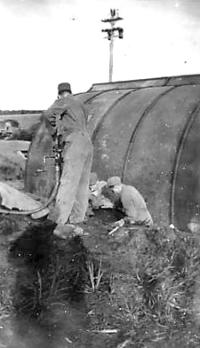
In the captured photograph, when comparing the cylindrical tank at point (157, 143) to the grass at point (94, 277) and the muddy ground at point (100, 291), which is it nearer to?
the muddy ground at point (100, 291)

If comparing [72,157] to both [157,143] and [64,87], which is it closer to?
[64,87]

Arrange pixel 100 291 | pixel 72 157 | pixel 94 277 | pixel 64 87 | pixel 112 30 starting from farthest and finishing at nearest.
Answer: pixel 112 30
pixel 64 87
pixel 72 157
pixel 94 277
pixel 100 291

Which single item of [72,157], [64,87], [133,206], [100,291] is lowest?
[100,291]

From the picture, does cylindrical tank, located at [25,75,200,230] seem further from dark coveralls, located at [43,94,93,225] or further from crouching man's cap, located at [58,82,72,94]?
crouching man's cap, located at [58,82,72,94]

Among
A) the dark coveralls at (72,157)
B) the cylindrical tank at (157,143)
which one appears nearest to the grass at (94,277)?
the dark coveralls at (72,157)

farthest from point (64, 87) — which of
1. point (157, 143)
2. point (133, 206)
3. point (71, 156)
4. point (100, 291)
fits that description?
point (100, 291)

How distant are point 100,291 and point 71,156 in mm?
2654

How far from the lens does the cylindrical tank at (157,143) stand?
8008 millimetres

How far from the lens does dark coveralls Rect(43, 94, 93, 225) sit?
250 inches

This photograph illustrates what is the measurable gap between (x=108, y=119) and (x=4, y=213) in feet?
13.5

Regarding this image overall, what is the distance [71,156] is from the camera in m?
6.41

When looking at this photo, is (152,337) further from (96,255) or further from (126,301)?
(96,255)

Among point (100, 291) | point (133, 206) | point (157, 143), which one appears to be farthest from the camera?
point (157, 143)

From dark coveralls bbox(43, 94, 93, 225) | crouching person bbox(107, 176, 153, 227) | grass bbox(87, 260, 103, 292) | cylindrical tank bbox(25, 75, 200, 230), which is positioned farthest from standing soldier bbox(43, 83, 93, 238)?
cylindrical tank bbox(25, 75, 200, 230)
